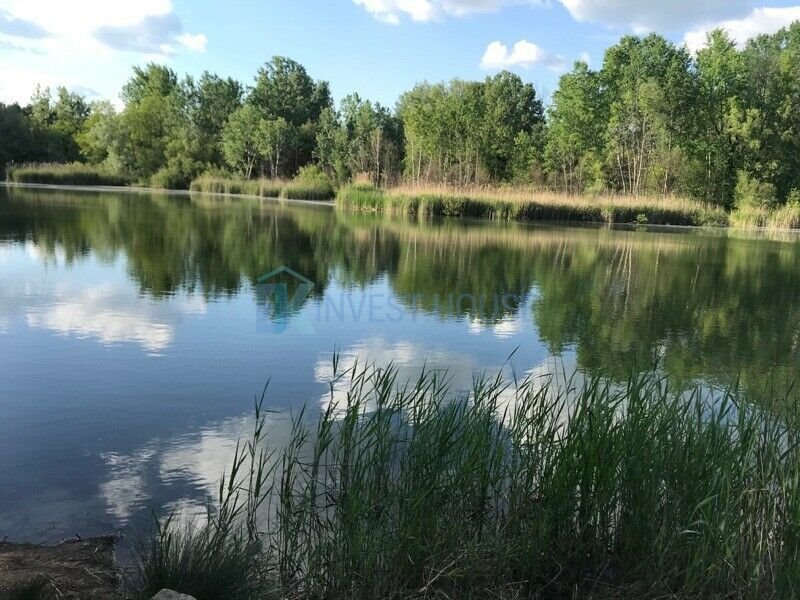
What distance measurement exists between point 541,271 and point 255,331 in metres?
6.83

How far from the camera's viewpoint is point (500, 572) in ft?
8.87

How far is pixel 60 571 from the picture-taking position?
8.32ft

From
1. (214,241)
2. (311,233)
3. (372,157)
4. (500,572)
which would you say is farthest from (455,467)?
(372,157)

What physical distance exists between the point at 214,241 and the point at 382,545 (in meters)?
13.2

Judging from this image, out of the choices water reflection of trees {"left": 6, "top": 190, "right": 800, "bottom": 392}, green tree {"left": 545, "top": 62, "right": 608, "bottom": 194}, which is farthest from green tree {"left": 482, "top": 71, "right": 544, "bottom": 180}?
water reflection of trees {"left": 6, "top": 190, "right": 800, "bottom": 392}

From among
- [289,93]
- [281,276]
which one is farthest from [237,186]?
[281,276]

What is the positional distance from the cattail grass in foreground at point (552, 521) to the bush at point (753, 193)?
113ft

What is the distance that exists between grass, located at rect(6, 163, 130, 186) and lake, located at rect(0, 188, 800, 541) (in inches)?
1109

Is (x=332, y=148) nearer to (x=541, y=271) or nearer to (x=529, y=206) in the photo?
(x=529, y=206)

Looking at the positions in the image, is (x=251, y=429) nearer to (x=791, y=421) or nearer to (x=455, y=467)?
(x=455, y=467)

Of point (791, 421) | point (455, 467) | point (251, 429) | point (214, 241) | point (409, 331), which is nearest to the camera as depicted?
point (455, 467)

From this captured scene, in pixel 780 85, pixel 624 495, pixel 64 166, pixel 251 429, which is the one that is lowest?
pixel 251 429

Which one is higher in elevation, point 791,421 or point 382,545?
point 791,421

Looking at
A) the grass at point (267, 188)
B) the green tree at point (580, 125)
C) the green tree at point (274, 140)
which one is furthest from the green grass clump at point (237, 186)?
the green tree at point (580, 125)
